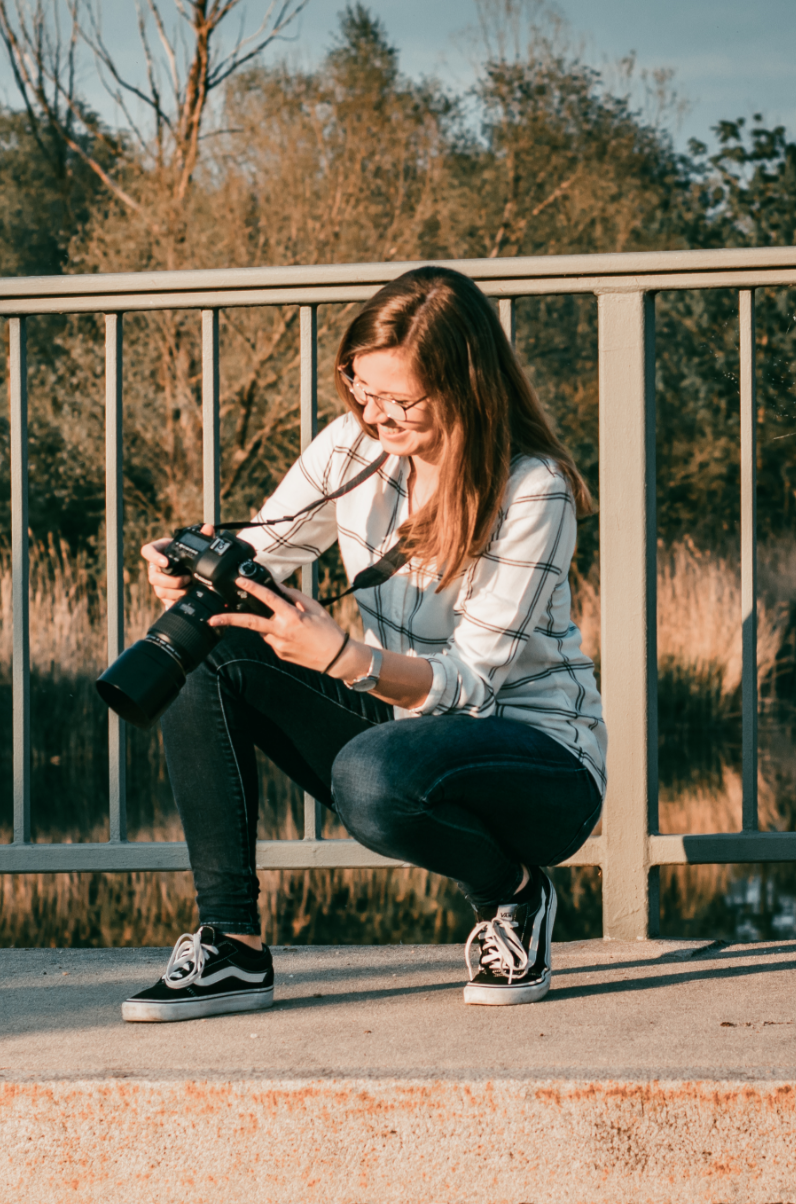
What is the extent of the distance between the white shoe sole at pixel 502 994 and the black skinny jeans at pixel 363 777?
11 cm

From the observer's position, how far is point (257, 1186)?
3.93ft

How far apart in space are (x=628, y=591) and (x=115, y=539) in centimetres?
75

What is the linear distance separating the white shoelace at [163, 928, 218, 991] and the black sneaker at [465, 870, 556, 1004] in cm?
33

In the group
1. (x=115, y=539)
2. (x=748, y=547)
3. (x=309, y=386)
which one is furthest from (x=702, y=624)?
(x=115, y=539)

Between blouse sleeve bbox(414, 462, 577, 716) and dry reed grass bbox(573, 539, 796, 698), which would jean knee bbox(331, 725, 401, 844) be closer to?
blouse sleeve bbox(414, 462, 577, 716)

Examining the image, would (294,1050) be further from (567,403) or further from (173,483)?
(567,403)

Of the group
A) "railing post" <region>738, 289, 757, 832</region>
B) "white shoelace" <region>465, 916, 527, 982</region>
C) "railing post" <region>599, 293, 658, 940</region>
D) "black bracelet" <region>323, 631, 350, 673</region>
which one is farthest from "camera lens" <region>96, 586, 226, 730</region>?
"railing post" <region>738, 289, 757, 832</region>

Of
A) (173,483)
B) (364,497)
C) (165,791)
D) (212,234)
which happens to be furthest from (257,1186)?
(212,234)

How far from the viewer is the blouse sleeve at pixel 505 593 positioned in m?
1.51

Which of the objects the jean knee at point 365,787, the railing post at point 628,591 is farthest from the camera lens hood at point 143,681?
the railing post at point 628,591

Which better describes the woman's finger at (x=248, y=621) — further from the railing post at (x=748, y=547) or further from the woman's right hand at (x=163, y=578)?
the railing post at (x=748, y=547)

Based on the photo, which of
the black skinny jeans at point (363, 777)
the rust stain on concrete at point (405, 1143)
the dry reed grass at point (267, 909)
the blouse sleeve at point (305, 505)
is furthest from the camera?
the dry reed grass at point (267, 909)

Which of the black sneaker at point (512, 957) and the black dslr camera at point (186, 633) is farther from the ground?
the black dslr camera at point (186, 633)

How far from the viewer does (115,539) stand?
5.97 ft
